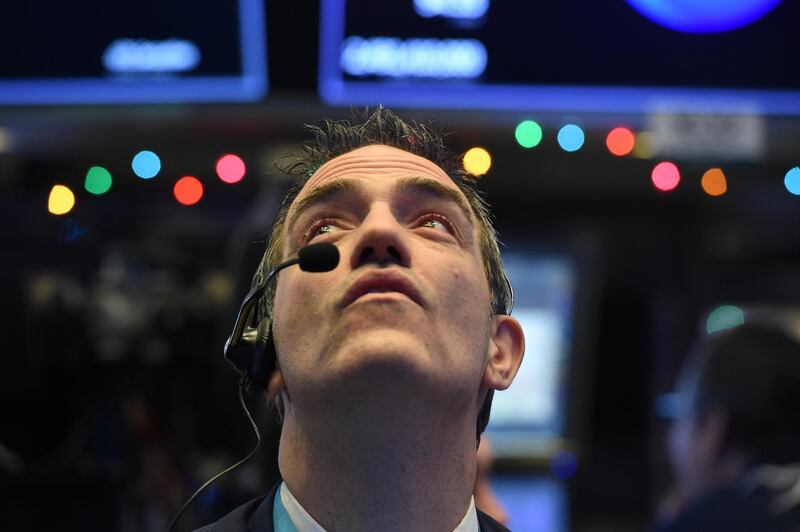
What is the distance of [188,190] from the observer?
2.98 meters

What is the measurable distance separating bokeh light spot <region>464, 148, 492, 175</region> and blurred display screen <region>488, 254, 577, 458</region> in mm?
857

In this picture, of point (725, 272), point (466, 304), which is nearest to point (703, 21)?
point (466, 304)

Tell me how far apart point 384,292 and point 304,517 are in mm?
305

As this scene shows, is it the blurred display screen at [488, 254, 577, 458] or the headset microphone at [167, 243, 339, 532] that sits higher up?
the headset microphone at [167, 243, 339, 532]

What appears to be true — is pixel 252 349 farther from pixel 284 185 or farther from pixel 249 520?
pixel 284 185

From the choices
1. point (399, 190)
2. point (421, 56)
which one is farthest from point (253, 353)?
point (421, 56)

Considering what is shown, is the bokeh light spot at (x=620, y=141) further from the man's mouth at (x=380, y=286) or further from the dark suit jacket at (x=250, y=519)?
the dark suit jacket at (x=250, y=519)

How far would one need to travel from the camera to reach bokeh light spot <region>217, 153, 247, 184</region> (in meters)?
2.86

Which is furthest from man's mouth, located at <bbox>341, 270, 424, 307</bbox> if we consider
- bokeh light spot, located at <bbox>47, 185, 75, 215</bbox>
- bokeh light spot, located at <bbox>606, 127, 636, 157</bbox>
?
bokeh light spot, located at <bbox>47, 185, 75, 215</bbox>

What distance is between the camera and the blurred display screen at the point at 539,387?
3639mm

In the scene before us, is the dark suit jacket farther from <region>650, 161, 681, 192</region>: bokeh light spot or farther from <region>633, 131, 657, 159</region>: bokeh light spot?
<region>650, 161, 681, 192</region>: bokeh light spot

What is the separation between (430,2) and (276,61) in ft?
1.27

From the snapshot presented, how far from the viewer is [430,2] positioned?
2055 mm

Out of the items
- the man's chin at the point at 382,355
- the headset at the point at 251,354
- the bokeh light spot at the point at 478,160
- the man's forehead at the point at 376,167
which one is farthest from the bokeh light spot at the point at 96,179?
the man's chin at the point at 382,355
